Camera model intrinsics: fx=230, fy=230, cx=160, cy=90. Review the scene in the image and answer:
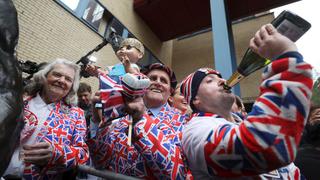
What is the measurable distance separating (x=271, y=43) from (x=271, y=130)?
286mm

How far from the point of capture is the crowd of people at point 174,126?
63cm

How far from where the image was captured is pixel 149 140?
98cm

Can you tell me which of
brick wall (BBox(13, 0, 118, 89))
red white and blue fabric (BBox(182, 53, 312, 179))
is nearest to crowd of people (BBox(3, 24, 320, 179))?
red white and blue fabric (BBox(182, 53, 312, 179))

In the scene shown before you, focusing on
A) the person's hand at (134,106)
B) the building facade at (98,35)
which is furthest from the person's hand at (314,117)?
the building facade at (98,35)

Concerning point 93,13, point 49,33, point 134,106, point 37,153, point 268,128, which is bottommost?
point 37,153

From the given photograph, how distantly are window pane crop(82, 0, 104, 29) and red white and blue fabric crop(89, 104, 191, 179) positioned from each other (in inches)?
217

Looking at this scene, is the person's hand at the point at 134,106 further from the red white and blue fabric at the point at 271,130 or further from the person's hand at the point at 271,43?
the person's hand at the point at 271,43

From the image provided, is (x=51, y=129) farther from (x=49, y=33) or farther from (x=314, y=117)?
(x=49, y=33)

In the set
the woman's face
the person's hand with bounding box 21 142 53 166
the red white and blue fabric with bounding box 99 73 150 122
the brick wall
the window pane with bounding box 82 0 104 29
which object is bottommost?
the person's hand with bounding box 21 142 53 166

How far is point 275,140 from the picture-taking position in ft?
1.99

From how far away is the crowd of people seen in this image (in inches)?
24.8

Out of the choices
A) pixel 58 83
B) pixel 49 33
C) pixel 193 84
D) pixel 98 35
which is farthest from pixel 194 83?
pixel 98 35

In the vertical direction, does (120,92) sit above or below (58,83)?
below

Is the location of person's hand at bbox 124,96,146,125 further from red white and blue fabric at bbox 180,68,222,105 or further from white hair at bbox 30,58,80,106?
white hair at bbox 30,58,80,106
